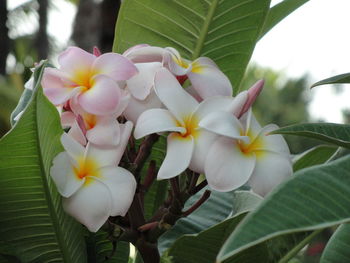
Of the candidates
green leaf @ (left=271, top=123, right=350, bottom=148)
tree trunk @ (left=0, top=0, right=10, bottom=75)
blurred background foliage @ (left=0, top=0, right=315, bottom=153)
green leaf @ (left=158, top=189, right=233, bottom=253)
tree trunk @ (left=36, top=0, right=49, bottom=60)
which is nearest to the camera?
green leaf @ (left=271, top=123, right=350, bottom=148)

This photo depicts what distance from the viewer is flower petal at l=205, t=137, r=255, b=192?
0.57 metres

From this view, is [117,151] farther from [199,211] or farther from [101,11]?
[101,11]

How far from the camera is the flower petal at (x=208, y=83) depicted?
0.64 m

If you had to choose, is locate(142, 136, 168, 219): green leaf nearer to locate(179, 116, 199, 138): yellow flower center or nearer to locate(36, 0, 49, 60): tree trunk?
locate(179, 116, 199, 138): yellow flower center

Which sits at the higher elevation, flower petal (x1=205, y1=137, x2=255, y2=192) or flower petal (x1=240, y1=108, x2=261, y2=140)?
flower petal (x1=240, y1=108, x2=261, y2=140)

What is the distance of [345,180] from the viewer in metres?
0.46

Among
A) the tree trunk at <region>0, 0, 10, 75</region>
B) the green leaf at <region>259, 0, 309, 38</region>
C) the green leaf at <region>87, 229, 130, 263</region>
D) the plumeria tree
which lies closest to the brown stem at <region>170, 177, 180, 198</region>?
the plumeria tree

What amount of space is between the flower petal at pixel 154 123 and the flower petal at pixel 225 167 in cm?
4

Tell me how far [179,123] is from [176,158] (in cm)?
5

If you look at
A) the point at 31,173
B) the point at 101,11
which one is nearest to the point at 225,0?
the point at 31,173

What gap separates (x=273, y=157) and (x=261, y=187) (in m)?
0.03

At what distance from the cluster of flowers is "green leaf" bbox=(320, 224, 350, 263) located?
117mm

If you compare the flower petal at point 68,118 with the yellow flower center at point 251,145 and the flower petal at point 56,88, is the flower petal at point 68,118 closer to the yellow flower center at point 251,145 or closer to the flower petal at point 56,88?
the flower petal at point 56,88

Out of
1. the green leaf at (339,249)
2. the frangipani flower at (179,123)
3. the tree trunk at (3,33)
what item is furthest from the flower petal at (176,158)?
the tree trunk at (3,33)
